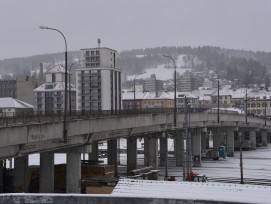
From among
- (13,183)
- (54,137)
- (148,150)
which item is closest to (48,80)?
(148,150)

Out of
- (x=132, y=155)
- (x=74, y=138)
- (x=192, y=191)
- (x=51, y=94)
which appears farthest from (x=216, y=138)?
(x=51, y=94)

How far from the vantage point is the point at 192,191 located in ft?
76.0

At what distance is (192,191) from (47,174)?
2086 centimetres

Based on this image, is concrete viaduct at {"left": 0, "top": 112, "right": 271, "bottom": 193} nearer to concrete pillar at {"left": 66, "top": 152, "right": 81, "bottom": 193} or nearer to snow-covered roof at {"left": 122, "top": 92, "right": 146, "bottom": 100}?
concrete pillar at {"left": 66, "top": 152, "right": 81, "bottom": 193}

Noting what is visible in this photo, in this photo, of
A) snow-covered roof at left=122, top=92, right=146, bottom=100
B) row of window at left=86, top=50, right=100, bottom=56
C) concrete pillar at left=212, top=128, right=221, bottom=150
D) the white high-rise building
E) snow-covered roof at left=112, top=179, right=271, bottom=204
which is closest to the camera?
snow-covered roof at left=112, top=179, right=271, bottom=204

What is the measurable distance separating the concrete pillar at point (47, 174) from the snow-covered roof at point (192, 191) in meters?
17.2

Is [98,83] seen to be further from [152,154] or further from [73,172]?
[73,172]

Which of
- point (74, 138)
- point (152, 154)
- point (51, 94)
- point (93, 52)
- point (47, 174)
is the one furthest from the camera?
point (51, 94)

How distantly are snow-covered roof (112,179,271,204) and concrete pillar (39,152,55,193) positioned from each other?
17.2 metres

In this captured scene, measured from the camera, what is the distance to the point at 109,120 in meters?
39.8

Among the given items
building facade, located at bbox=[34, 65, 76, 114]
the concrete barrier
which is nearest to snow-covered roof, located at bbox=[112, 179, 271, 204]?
the concrete barrier

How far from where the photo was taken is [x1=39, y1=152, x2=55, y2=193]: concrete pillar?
4100 centimetres

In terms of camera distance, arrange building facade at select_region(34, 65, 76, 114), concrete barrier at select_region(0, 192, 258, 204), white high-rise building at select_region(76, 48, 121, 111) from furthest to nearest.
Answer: building facade at select_region(34, 65, 76, 114) < white high-rise building at select_region(76, 48, 121, 111) < concrete barrier at select_region(0, 192, 258, 204)

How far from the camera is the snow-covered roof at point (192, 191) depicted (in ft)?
70.3
